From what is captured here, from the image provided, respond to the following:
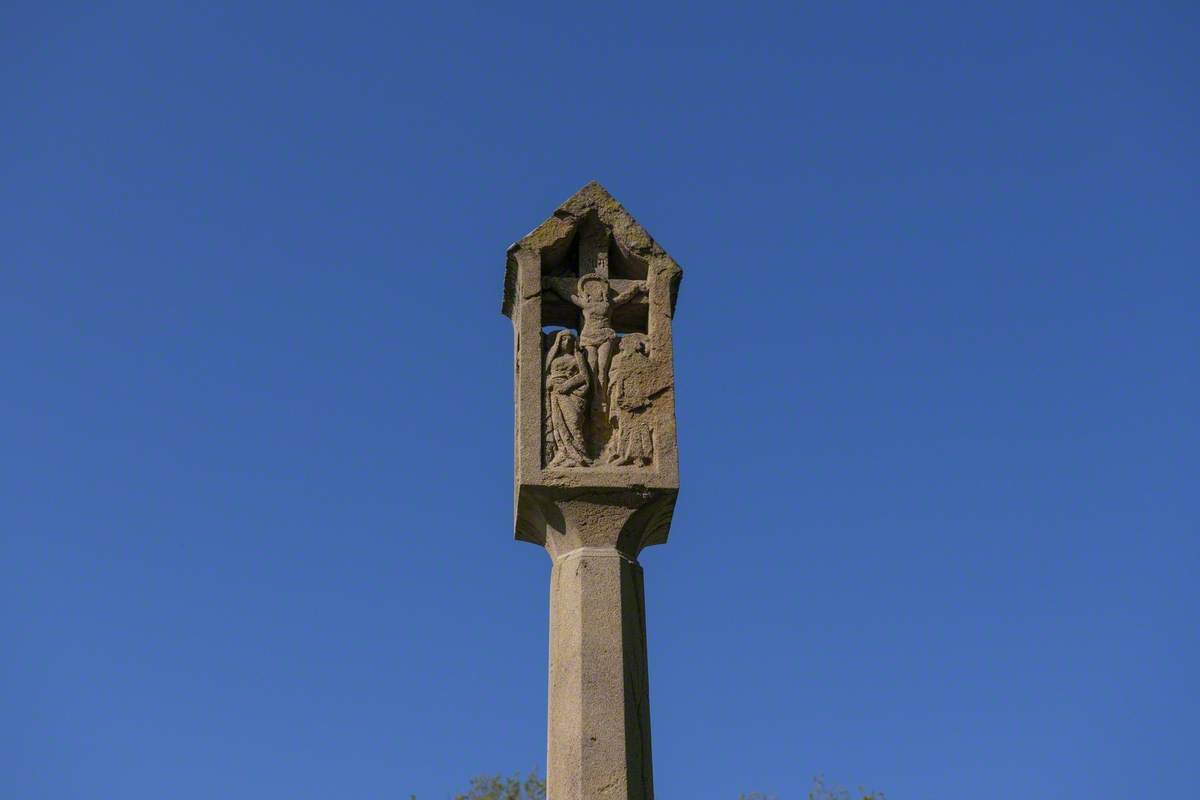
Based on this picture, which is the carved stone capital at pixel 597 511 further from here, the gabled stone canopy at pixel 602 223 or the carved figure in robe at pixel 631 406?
the gabled stone canopy at pixel 602 223

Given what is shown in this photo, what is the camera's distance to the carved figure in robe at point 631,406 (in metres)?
7.91

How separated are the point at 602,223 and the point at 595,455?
1.45 m

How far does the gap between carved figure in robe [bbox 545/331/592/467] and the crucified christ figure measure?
7 cm

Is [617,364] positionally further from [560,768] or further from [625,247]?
[560,768]

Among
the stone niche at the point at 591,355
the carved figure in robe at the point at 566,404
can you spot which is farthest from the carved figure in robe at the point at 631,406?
the carved figure in robe at the point at 566,404

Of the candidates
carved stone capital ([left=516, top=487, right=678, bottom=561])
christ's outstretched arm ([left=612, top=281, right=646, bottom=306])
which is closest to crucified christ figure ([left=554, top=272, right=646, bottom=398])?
christ's outstretched arm ([left=612, top=281, right=646, bottom=306])

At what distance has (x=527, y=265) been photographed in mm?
8383

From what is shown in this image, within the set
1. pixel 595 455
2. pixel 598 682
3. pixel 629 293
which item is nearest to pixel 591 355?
pixel 629 293

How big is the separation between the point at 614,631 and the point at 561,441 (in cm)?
112

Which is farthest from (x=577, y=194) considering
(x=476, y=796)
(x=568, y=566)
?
(x=476, y=796)

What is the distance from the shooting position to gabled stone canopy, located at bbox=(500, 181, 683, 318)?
8.42 meters

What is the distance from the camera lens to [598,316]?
8320 mm

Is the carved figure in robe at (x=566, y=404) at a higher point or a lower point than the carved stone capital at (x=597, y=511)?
higher

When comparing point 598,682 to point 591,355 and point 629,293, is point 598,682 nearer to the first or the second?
point 591,355
